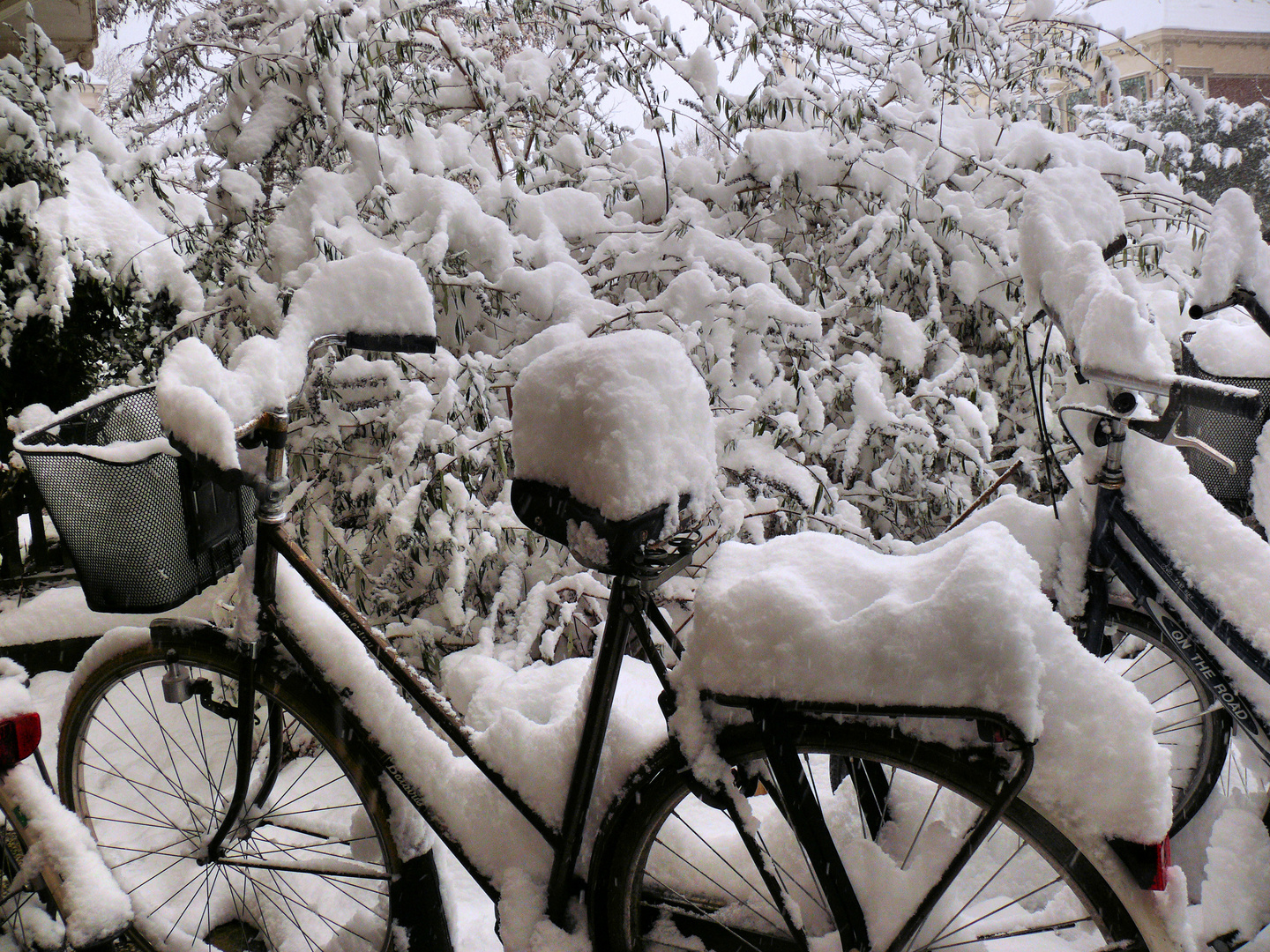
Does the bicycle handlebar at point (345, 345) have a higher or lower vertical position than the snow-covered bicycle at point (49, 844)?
higher

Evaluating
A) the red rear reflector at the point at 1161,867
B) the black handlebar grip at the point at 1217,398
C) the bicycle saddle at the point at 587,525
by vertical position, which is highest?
the black handlebar grip at the point at 1217,398

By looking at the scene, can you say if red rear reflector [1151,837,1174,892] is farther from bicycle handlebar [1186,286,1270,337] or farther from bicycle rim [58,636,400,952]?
bicycle handlebar [1186,286,1270,337]

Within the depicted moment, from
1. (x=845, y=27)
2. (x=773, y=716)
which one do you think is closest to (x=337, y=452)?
(x=773, y=716)

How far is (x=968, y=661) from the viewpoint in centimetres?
99

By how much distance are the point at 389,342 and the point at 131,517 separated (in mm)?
532

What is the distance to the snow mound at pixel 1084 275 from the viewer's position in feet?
4.85

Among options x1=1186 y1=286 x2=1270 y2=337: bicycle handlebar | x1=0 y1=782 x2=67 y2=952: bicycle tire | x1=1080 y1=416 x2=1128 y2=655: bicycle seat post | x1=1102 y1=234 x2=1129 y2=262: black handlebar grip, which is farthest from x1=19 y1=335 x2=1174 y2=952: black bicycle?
x1=1186 y1=286 x2=1270 y2=337: bicycle handlebar

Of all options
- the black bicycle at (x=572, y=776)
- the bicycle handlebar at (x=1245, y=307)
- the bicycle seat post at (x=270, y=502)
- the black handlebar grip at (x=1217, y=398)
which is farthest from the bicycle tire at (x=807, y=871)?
the bicycle handlebar at (x=1245, y=307)

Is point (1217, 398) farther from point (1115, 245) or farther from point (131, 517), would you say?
point (131, 517)

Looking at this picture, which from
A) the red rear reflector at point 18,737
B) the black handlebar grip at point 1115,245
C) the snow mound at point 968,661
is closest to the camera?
the snow mound at point 968,661

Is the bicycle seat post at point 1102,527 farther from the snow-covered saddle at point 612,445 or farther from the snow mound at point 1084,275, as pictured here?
the snow-covered saddle at point 612,445

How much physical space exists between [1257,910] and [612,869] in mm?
1468

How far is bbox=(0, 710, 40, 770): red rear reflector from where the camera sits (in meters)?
1.34

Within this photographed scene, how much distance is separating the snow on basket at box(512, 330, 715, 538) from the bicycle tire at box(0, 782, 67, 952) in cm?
117
